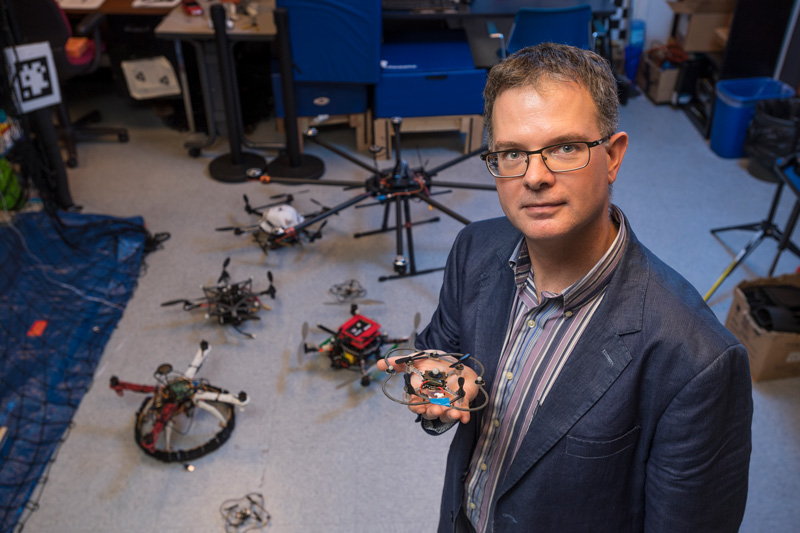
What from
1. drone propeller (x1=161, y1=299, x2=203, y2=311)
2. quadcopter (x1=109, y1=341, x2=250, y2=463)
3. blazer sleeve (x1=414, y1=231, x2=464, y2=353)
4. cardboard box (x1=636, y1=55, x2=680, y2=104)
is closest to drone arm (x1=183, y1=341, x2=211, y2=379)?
quadcopter (x1=109, y1=341, x2=250, y2=463)

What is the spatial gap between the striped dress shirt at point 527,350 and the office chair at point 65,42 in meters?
3.14

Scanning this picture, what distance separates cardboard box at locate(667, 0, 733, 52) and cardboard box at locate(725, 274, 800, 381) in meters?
2.40

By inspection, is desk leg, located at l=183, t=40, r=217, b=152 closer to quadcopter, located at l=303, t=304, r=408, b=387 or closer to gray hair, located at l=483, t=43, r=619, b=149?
quadcopter, located at l=303, t=304, r=408, b=387

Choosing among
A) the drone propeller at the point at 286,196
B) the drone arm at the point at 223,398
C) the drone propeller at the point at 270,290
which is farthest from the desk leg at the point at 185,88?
the drone arm at the point at 223,398

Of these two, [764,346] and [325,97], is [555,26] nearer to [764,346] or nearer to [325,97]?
[325,97]

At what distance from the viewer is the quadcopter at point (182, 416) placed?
2430 millimetres

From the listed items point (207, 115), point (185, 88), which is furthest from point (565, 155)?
point (185, 88)

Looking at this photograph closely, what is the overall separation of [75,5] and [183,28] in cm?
87

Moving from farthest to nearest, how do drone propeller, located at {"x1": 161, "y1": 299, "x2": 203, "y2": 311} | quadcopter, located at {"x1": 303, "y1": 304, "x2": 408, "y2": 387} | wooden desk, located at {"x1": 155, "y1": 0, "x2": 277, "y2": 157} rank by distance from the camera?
wooden desk, located at {"x1": 155, "y1": 0, "x2": 277, "y2": 157} → drone propeller, located at {"x1": 161, "y1": 299, "x2": 203, "y2": 311} → quadcopter, located at {"x1": 303, "y1": 304, "x2": 408, "y2": 387}

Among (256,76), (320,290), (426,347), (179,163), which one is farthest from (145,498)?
(256,76)

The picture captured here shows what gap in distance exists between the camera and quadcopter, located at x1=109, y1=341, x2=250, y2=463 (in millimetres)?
2430

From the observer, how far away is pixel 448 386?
1190mm

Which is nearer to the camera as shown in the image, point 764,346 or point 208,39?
point 764,346

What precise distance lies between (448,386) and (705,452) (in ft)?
1.33
